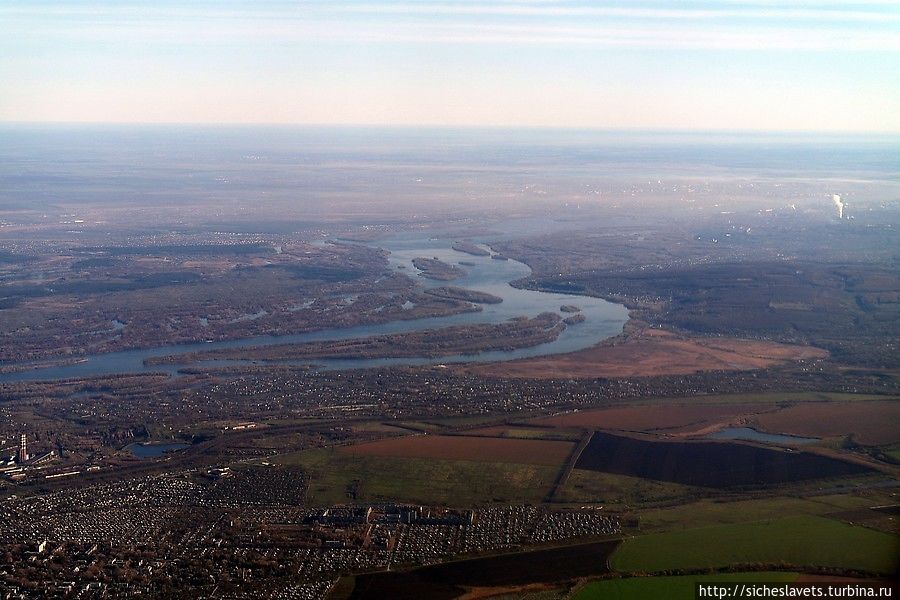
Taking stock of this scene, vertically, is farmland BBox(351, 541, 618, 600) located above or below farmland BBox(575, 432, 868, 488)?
below

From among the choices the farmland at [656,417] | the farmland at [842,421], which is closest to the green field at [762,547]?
the farmland at [842,421]

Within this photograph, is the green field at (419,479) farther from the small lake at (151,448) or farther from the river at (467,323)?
the river at (467,323)

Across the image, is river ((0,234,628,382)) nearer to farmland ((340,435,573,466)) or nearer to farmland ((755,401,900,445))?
Result: farmland ((340,435,573,466))

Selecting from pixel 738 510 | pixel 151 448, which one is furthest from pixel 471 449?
pixel 151 448

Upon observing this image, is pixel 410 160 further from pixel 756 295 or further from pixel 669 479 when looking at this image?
pixel 669 479

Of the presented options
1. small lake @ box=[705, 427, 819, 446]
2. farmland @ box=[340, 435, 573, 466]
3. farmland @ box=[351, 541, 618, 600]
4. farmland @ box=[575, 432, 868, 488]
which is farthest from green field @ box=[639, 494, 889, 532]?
small lake @ box=[705, 427, 819, 446]

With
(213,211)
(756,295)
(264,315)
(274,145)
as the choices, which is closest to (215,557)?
(264,315)

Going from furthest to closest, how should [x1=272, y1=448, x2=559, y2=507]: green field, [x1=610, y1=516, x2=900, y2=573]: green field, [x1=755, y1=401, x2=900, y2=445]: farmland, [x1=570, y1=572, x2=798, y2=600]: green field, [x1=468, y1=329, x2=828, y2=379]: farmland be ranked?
1. [x1=468, y1=329, x2=828, y2=379]: farmland
2. [x1=755, y1=401, x2=900, y2=445]: farmland
3. [x1=272, y1=448, x2=559, y2=507]: green field
4. [x1=610, y1=516, x2=900, y2=573]: green field
5. [x1=570, y1=572, x2=798, y2=600]: green field
